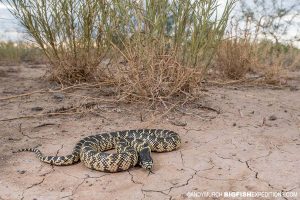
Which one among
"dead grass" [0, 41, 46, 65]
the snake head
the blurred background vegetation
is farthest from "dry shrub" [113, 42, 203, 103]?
"dead grass" [0, 41, 46, 65]

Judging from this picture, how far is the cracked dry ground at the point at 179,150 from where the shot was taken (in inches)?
151

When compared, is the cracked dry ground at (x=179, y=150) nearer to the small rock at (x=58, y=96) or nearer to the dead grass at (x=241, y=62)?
the small rock at (x=58, y=96)

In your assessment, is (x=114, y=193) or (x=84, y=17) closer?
(x=114, y=193)

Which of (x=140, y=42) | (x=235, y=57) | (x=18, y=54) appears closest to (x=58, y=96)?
(x=140, y=42)

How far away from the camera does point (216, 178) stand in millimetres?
4012

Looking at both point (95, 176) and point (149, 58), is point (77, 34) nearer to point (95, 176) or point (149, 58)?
point (149, 58)

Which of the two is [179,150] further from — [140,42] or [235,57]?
[235,57]

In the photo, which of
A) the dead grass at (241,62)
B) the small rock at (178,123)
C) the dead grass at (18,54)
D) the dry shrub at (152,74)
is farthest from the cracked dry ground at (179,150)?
the dead grass at (18,54)

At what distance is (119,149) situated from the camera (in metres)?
4.65

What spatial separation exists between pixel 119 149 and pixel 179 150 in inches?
28.1

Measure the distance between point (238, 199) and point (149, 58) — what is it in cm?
283

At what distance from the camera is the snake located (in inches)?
165

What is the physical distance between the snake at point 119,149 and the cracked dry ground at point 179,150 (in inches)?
3.2

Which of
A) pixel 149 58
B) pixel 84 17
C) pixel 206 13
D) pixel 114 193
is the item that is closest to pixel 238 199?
pixel 114 193
